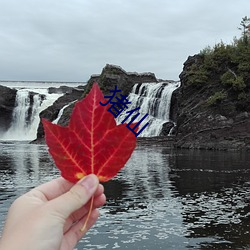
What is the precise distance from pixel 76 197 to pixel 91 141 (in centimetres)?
26

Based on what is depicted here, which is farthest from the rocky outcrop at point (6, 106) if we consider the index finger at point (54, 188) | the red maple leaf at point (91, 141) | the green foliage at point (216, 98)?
the red maple leaf at point (91, 141)

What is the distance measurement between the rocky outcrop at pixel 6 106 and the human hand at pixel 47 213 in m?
70.0

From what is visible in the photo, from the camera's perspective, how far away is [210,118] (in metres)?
44.9

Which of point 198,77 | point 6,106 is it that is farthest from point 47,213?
point 6,106

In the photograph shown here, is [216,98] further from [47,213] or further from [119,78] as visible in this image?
[47,213]

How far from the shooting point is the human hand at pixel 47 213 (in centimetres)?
185

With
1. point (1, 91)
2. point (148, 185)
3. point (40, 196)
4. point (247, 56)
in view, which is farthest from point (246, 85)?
point (40, 196)

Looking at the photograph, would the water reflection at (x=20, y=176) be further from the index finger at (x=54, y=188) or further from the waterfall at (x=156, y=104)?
the waterfall at (x=156, y=104)

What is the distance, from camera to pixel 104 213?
47.0 feet

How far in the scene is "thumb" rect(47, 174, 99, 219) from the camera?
196cm

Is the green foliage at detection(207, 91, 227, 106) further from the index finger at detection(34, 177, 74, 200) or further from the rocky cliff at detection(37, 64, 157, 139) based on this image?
the index finger at detection(34, 177, 74, 200)

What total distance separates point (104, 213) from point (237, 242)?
4.64 metres

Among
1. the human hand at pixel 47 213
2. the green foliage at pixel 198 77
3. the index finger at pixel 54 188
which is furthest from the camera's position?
the green foliage at pixel 198 77

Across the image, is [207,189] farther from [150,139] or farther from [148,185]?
[150,139]
